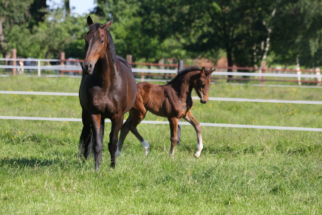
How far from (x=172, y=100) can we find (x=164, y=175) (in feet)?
6.70

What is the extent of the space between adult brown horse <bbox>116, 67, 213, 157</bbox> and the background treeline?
72.2 feet

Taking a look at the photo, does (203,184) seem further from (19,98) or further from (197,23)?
(197,23)

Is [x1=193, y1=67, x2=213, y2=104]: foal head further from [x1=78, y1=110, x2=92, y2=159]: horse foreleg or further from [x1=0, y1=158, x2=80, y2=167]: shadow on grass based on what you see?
[x1=0, y1=158, x2=80, y2=167]: shadow on grass

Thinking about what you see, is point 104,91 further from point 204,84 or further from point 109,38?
point 204,84

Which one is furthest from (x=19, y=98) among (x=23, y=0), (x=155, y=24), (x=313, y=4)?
(x=23, y=0)

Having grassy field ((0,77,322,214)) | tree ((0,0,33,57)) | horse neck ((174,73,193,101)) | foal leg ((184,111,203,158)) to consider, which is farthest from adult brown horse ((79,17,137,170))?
tree ((0,0,33,57))

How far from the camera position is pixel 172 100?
6402 millimetres

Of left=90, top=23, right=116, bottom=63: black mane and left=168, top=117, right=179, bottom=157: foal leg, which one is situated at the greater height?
left=90, top=23, right=116, bottom=63: black mane

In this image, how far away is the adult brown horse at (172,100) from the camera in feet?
20.6

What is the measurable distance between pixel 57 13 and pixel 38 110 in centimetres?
3310

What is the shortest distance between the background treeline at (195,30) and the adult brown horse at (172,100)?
22.0 m

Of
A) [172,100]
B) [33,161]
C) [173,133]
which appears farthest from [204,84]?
[33,161]

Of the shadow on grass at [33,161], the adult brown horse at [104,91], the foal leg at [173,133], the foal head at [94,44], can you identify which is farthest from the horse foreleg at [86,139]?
the foal leg at [173,133]

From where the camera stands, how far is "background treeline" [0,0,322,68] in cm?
2745
